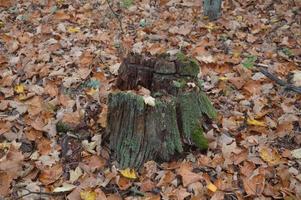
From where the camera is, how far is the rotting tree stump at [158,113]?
11.1 feet

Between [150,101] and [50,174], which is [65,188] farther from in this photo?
[150,101]

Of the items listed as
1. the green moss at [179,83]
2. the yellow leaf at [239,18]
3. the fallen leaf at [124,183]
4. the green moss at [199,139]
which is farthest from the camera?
the yellow leaf at [239,18]

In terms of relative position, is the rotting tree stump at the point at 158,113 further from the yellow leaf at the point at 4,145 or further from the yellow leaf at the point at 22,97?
the yellow leaf at the point at 22,97

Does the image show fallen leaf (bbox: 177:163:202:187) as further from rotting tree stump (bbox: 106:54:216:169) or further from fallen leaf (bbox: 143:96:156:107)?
fallen leaf (bbox: 143:96:156:107)

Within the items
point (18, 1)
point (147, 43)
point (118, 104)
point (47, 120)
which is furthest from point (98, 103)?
point (18, 1)

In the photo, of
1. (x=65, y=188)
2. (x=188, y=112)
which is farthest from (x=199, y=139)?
(x=65, y=188)

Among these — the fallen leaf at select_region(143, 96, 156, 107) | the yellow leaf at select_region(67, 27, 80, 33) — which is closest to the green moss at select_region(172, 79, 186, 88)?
the fallen leaf at select_region(143, 96, 156, 107)

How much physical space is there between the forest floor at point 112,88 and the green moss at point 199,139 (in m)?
0.08

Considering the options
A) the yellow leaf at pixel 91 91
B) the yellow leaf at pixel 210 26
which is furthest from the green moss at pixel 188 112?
the yellow leaf at pixel 210 26

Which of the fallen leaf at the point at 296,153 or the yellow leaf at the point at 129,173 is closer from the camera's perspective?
the yellow leaf at the point at 129,173

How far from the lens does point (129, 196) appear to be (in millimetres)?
3316

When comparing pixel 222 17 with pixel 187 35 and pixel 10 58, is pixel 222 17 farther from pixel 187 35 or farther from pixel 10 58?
pixel 10 58

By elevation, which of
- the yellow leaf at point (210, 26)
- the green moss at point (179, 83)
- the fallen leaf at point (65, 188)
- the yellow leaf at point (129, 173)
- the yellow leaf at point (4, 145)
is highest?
the yellow leaf at point (210, 26)

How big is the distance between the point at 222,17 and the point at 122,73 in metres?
3.27
